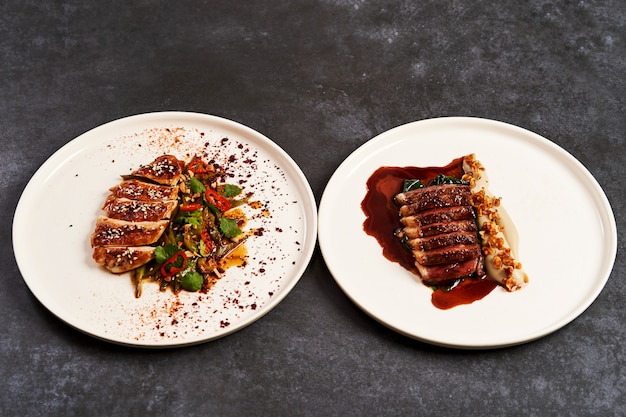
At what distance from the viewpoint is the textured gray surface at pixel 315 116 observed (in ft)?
16.5

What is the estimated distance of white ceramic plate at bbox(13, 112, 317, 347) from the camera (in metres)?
5.20

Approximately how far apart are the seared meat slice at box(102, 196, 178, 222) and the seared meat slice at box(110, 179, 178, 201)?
0.16 feet

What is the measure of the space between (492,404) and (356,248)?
5.12ft

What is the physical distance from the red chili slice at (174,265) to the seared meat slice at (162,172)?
0.77 m

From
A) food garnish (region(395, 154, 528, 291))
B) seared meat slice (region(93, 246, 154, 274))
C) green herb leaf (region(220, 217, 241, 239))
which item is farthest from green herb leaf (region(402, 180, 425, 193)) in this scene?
seared meat slice (region(93, 246, 154, 274))

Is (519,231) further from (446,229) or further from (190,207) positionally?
(190,207)

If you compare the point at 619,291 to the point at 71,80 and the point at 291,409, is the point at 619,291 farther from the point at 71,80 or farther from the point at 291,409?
the point at 71,80

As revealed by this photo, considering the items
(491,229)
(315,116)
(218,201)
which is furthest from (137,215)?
(491,229)

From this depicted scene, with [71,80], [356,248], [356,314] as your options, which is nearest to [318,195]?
[356,248]

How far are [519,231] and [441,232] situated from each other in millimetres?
749

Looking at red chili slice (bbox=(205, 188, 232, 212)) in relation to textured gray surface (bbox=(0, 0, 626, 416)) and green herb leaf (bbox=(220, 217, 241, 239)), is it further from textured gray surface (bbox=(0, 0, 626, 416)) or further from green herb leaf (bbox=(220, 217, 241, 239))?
textured gray surface (bbox=(0, 0, 626, 416))

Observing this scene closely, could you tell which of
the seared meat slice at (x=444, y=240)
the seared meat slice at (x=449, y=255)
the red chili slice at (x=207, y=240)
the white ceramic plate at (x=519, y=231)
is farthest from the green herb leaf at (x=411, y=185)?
the red chili slice at (x=207, y=240)

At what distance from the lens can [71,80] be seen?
7000 mm

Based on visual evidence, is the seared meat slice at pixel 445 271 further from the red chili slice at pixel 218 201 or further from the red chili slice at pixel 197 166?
the red chili slice at pixel 197 166
